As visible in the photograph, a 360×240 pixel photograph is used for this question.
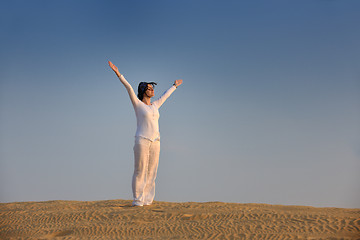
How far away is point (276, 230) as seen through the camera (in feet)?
22.2

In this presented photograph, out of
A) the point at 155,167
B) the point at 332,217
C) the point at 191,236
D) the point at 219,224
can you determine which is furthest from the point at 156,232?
the point at 332,217

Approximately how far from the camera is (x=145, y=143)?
9.07m

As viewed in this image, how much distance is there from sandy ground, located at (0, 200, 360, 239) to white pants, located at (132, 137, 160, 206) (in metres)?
0.47

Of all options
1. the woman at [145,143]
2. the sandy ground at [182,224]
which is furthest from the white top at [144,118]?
the sandy ground at [182,224]

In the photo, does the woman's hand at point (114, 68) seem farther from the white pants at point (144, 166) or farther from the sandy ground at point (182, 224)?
the sandy ground at point (182, 224)

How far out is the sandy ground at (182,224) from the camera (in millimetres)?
6707

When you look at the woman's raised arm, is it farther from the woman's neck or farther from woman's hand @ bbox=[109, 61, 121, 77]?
the woman's neck

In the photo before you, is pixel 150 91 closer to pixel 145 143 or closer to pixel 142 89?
pixel 142 89

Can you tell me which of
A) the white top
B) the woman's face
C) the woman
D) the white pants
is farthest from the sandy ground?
the woman's face

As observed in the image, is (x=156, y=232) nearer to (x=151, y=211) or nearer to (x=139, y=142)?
(x=151, y=211)

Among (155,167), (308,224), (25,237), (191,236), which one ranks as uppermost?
(155,167)

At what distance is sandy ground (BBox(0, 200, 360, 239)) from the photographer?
264 inches

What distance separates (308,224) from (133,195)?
170 inches

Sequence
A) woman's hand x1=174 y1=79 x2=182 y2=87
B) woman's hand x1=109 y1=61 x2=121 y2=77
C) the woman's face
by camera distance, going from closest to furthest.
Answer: woman's hand x1=109 y1=61 x2=121 y2=77
the woman's face
woman's hand x1=174 y1=79 x2=182 y2=87
